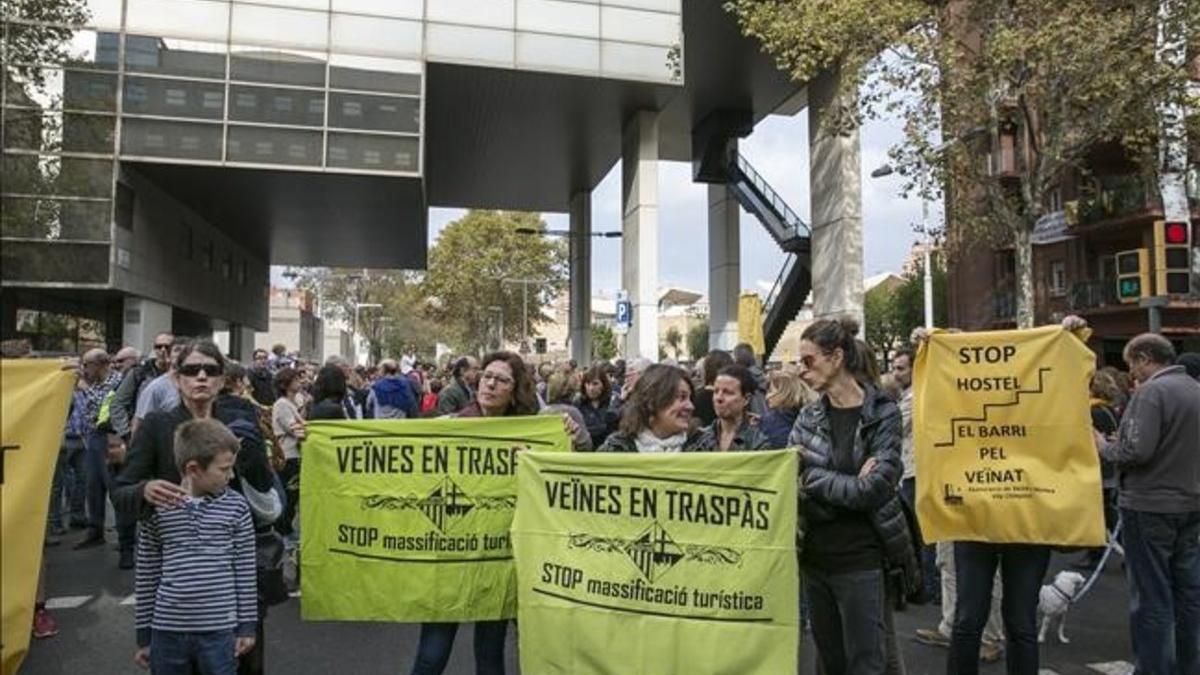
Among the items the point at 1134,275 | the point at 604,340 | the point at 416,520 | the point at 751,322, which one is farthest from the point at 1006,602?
the point at 604,340

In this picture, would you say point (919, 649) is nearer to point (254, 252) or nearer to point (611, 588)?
point (611, 588)

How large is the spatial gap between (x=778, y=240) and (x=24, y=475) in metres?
27.9

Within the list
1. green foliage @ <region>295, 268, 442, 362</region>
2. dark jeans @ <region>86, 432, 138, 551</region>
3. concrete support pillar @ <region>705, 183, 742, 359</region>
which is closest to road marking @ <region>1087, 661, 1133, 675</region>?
dark jeans @ <region>86, 432, 138, 551</region>

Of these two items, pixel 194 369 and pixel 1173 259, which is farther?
pixel 1173 259

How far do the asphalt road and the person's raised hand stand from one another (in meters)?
2.66

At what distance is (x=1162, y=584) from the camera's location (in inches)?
201

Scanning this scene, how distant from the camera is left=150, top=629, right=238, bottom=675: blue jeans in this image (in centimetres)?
357

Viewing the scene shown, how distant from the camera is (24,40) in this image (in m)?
19.3

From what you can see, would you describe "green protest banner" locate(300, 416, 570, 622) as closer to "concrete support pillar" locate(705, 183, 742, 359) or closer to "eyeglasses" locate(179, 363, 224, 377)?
"eyeglasses" locate(179, 363, 224, 377)

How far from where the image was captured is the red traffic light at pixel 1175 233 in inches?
397

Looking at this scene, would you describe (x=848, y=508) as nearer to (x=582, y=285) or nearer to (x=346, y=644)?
(x=346, y=644)

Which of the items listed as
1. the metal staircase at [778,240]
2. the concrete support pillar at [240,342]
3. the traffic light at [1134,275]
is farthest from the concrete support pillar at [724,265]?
the traffic light at [1134,275]

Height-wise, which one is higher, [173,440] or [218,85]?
[218,85]

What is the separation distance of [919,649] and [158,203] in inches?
874
